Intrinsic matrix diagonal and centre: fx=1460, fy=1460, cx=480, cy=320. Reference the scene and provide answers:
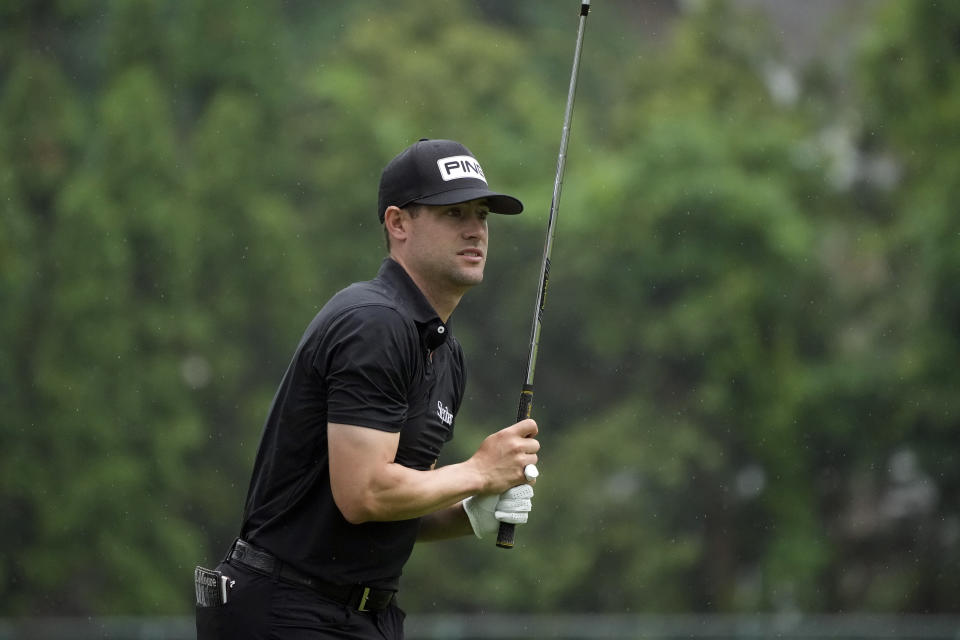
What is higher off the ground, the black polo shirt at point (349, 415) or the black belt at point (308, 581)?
the black polo shirt at point (349, 415)

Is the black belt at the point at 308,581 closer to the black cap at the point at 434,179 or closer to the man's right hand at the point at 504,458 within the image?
the man's right hand at the point at 504,458

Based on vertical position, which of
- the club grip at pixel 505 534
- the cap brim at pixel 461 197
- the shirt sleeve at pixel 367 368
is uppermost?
the cap brim at pixel 461 197

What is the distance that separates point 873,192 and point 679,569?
6.93 m

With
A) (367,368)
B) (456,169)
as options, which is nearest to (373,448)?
(367,368)

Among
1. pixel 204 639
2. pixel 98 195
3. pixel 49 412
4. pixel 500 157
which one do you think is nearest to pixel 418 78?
pixel 500 157

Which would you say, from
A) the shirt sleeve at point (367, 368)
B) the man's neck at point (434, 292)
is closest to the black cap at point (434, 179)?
the man's neck at point (434, 292)

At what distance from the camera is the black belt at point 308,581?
4.02 meters

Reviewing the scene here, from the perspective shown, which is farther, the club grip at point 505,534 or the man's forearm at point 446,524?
the man's forearm at point 446,524

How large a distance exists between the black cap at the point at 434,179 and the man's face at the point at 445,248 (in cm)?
4

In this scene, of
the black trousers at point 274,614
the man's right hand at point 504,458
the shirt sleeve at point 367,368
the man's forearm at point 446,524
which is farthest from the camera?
the man's forearm at point 446,524

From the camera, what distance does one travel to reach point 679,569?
20.7m

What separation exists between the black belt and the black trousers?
0.02m

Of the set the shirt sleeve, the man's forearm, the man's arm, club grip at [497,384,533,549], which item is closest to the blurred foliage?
the man's forearm

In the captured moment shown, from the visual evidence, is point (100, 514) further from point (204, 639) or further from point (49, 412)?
point (204, 639)
